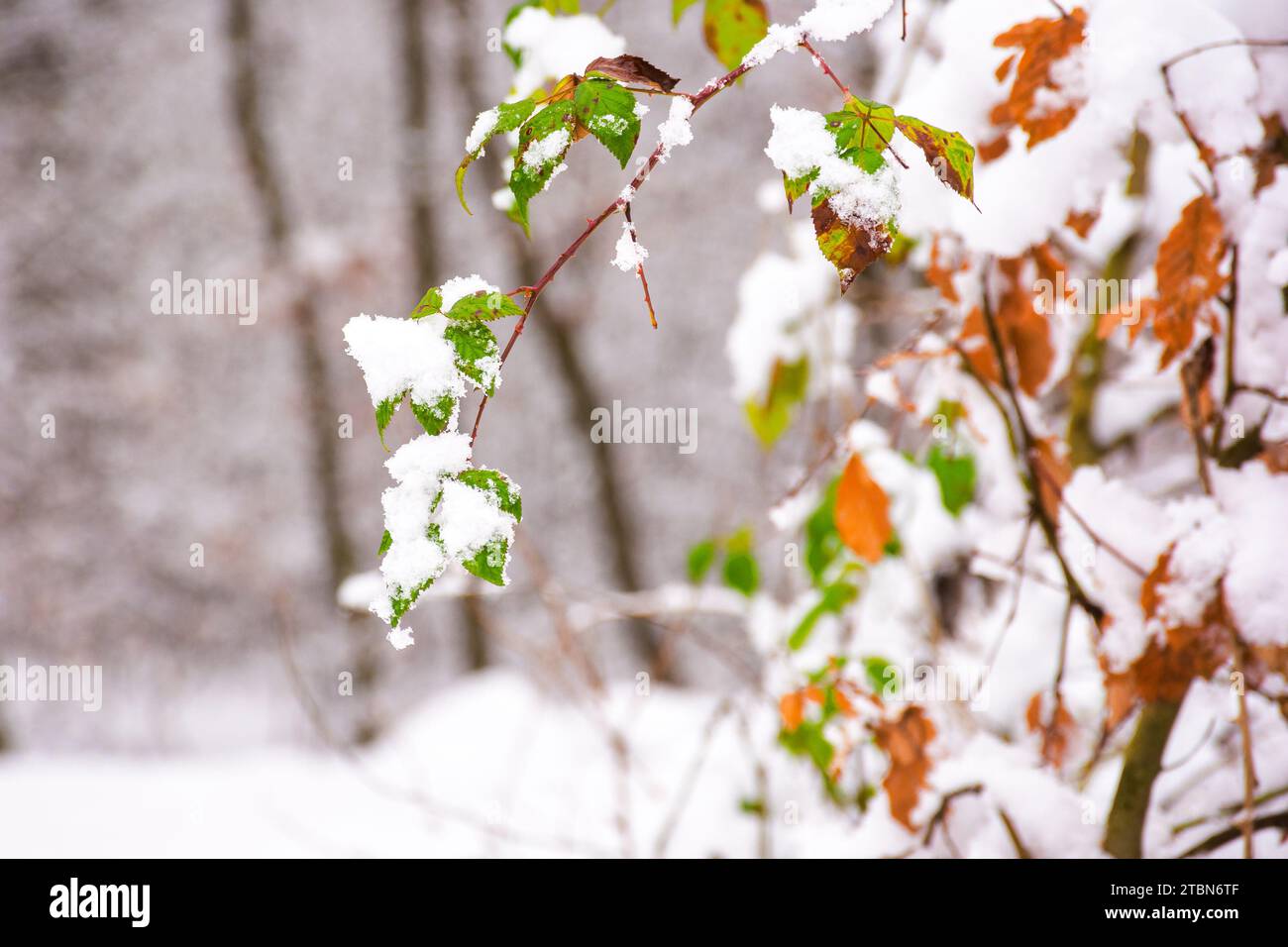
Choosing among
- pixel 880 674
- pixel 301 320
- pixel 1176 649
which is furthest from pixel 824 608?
pixel 301 320

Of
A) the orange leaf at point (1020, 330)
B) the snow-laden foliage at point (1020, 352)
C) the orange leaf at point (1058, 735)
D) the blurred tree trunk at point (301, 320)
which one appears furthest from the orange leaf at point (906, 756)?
the blurred tree trunk at point (301, 320)

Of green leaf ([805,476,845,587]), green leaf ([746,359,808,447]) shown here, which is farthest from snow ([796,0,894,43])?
green leaf ([746,359,808,447])

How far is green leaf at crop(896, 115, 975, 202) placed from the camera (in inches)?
16.5

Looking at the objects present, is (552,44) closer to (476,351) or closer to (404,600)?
(476,351)

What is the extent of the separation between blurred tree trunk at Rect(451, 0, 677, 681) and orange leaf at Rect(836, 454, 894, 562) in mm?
3183

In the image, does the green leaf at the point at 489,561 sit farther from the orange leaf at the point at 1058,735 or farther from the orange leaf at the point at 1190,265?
the orange leaf at the point at 1058,735

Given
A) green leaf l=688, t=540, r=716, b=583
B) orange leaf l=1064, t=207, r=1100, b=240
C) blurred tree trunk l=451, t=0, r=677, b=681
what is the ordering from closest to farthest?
orange leaf l=1064, t=207, r=1100, b=240 < green leaf l=688, t=540, r=716, b=583 < blurred tree trunk l=451, t=0, r=677, b=681

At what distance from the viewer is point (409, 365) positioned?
40 centimetres

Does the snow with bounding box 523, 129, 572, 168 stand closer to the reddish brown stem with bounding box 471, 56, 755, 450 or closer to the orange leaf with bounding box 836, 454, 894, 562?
the reddish brown stem with bounding box 471, 56, 755, 450

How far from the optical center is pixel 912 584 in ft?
4.77
